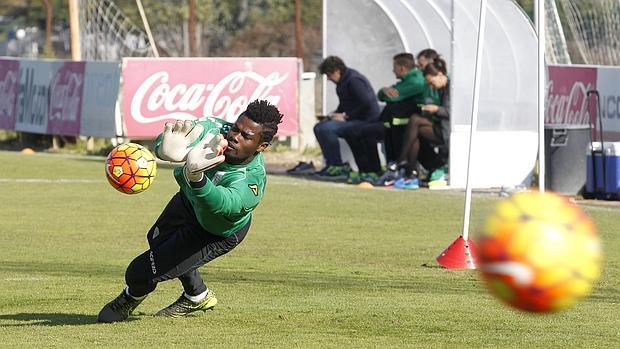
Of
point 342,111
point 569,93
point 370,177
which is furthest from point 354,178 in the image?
point 569,93

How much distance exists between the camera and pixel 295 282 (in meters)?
11.4

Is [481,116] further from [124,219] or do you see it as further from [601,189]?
[124,219]

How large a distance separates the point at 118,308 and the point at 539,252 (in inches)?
158

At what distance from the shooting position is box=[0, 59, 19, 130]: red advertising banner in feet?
93.8

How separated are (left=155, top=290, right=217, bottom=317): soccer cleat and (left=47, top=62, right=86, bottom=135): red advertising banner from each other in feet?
56.0

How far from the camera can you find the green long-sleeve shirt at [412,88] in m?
20.5

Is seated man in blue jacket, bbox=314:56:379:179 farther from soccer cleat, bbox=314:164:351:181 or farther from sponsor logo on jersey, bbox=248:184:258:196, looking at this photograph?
sponsor logo on jersey, bbox=248:184:258:196

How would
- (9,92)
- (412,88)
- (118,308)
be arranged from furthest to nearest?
(9,92)
(412,88)
(118,308)

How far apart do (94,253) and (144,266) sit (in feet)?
14.1

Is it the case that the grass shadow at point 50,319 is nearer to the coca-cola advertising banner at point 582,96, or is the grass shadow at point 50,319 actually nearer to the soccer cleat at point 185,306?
the soccer cleat at point 185,306

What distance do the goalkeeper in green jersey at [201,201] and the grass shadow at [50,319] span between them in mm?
185

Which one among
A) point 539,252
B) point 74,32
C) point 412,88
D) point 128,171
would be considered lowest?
point 539,252

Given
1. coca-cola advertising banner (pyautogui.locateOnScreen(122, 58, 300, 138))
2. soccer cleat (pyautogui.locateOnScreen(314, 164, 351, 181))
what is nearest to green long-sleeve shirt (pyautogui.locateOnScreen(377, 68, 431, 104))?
soccer cleat (pyautogui.locateOnScreen(314, 164, 351, 181))

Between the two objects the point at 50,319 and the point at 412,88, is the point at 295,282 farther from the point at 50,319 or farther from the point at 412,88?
the point at 412,88
